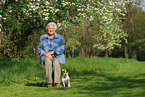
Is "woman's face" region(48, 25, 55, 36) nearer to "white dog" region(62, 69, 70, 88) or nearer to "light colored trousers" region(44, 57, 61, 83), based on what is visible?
"light colored trousers" region(44, 57, 61, 83)

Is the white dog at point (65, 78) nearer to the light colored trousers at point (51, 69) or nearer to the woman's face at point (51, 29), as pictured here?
the light colored trousers at point (51, 69)

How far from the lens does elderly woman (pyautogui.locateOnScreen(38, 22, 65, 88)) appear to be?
25.1 feet

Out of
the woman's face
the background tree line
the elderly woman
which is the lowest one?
the elderly woman

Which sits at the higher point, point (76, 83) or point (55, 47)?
point (55, 47)

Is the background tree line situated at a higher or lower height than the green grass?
higher

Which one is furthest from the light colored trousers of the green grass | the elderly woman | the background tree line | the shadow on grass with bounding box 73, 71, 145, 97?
the background tree line

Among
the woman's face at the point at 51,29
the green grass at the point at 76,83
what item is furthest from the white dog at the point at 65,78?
the woman's face at the point at 51,29

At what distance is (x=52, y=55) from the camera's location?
7.99 metres

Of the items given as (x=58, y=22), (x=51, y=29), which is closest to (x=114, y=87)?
(x=51, y=29)

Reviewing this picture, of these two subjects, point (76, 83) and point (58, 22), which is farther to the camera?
point (58, 22)

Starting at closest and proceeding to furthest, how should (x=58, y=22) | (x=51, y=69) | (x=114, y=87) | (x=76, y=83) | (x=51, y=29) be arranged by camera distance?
(x=114, y=87) → (x=51, y=69) → (x=51, y=29) → (x=76, y=83) → (x=58, y=22)

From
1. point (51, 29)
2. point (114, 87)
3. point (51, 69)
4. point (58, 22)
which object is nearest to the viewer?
point (114, 87)

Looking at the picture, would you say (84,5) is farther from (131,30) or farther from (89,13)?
(131,30)

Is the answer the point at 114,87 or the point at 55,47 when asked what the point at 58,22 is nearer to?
the point at 55,47
